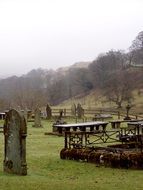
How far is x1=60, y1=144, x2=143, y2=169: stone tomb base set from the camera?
15.8 metres

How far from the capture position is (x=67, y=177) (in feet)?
46.9

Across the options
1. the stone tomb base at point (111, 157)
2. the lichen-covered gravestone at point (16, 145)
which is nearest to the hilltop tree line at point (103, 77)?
the stone tomb base at point (111, 157)

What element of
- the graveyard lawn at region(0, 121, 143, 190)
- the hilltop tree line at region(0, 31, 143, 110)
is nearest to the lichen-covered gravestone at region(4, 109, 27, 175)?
the graveyard lawn at region(0, 121, 143, 190)

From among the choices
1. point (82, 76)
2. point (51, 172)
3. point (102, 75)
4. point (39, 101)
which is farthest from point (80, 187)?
point (82, 76)

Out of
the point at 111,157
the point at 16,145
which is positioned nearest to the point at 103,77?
the point at 111,157

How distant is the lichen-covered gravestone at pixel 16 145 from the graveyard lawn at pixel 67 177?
0.29 metres

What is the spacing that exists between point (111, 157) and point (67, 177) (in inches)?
94.6

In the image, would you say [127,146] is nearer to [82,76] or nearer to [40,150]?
[40,150]

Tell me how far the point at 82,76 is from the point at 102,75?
41.9ft

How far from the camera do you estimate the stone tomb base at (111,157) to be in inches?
622

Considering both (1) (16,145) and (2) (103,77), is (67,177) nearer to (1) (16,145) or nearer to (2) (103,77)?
(1) (16,145)

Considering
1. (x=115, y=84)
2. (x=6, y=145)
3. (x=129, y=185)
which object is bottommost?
(x=129, y=185)

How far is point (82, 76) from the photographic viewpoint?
396 ft

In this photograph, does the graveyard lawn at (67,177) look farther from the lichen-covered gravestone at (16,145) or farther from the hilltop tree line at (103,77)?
the hilltop tree line at (103,77)
